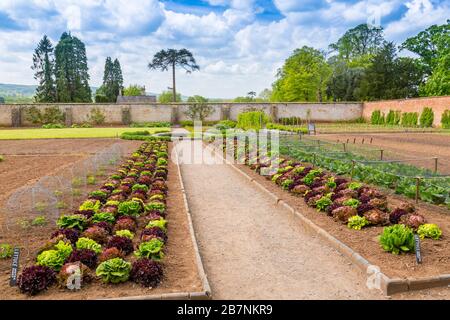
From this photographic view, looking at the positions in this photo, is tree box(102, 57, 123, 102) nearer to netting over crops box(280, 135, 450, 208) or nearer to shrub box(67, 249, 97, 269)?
netting over crops box(280, 135, 450, 208)

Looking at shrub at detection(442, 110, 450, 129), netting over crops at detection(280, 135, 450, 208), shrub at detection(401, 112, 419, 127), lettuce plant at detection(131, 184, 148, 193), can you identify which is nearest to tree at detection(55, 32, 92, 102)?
shrub at detection(401, 112, 419, 127)

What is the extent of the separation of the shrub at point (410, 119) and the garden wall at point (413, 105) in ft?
1.34

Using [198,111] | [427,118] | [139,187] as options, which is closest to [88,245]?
[139,187]

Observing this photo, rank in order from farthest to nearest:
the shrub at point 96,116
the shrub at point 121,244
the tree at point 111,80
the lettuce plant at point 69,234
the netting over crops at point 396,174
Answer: the tree at point 111,80 → the shrub at point 96,116 → the netting over crops at point 396,174 → the lettuce plant at point 69,234 → the shrub at point 121,244

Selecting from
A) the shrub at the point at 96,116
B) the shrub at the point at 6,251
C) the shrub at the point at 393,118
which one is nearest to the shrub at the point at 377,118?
the shrub at the point at 393,118

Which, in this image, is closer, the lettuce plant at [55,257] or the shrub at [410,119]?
the lettuce plant at [55,257]

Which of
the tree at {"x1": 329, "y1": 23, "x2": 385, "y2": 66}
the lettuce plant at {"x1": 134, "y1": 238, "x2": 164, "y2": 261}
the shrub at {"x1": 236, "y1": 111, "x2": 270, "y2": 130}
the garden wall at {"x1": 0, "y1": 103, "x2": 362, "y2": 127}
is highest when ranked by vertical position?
the tree at {"x1": 329, "y1": 23, "x2": 385, "y2": 66}

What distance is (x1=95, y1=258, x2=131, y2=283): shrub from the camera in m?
4.85

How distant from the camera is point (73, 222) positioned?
6.69m

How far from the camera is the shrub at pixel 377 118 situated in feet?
138

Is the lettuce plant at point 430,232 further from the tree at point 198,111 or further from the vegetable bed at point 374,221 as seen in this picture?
the tree at point 198,111

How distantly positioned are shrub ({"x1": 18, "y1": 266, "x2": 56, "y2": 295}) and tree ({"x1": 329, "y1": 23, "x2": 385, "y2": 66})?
63.9 meters

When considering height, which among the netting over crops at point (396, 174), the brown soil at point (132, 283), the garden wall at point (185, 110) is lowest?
the brown soil at point (132, 283)

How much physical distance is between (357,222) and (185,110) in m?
40.8
